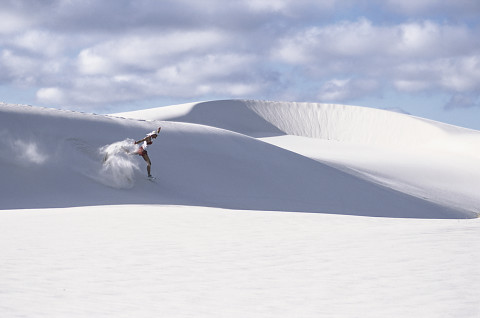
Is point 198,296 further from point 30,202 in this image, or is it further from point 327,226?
point 30,202

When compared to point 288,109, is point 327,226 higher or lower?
lower

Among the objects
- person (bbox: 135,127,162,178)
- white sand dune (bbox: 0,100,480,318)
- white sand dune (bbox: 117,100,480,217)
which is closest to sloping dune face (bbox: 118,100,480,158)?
white sand dune (bbox: 117,100,480,217)

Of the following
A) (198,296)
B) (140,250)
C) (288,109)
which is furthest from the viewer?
(288,109)

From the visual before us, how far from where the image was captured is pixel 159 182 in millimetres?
22031

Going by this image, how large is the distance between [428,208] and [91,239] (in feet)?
62.4

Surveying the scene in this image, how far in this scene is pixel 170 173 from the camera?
23.1 metres

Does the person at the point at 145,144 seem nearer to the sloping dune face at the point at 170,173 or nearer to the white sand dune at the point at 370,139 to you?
the sloping dune face at the point at 170,173

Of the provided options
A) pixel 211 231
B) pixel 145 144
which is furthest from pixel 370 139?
pixel 211 231

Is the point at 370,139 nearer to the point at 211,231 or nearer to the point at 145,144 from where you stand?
the point at 145,144

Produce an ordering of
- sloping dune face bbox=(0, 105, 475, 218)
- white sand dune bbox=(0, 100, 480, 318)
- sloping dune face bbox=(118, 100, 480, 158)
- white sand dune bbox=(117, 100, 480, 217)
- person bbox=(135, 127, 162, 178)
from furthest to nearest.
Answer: sloping dune face bbox=(118, 100, 480, 158) < white sand dune bbox=(117, 100, 480, 217) < sloping dune face bbox=(0, 105, 475, 218) < person bbox=(135, 127, 162, 178) < white sand dune bbox=(0, 100, 480, 318)

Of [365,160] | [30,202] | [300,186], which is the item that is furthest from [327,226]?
[365,160]

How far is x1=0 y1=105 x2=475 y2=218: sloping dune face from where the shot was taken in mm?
20266

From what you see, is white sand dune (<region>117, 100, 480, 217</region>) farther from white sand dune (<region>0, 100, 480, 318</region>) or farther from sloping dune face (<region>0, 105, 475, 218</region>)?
sloping dune face (<region>0, 105, 475, 218</region>)

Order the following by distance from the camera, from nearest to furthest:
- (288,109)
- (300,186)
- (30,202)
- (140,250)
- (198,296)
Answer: (198,296) < (140,250) < (30,202) < (300,186) < (288,109)
